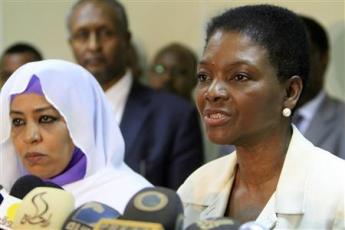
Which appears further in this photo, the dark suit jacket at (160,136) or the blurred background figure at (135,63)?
the blurred background figure at (135,63)

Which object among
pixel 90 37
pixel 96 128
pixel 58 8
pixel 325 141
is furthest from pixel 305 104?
pixel 58 8

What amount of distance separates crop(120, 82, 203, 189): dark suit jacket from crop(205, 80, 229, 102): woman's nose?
53.2 inches

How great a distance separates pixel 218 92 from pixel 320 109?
1.63 m

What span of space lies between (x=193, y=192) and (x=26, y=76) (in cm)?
66

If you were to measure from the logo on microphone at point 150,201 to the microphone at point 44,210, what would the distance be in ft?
0.54

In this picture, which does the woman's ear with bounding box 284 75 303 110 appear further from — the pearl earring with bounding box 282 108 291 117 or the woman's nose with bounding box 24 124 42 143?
the woman's nose with bounding box 24 124 42 143

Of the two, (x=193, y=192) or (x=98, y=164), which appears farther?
(x=98, y=164)

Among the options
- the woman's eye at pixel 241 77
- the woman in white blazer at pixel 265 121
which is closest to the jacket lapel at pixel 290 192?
the woman in white blazer at pixel 265 121

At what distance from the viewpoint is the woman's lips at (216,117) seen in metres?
1.77

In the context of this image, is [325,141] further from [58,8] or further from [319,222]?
[58,8]

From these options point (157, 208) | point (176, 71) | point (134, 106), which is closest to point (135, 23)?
point (176, 71)

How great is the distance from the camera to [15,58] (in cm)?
362

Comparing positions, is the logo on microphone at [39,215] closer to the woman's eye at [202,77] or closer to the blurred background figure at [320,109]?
the woman's eye at [202,77]

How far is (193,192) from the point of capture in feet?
6.58
